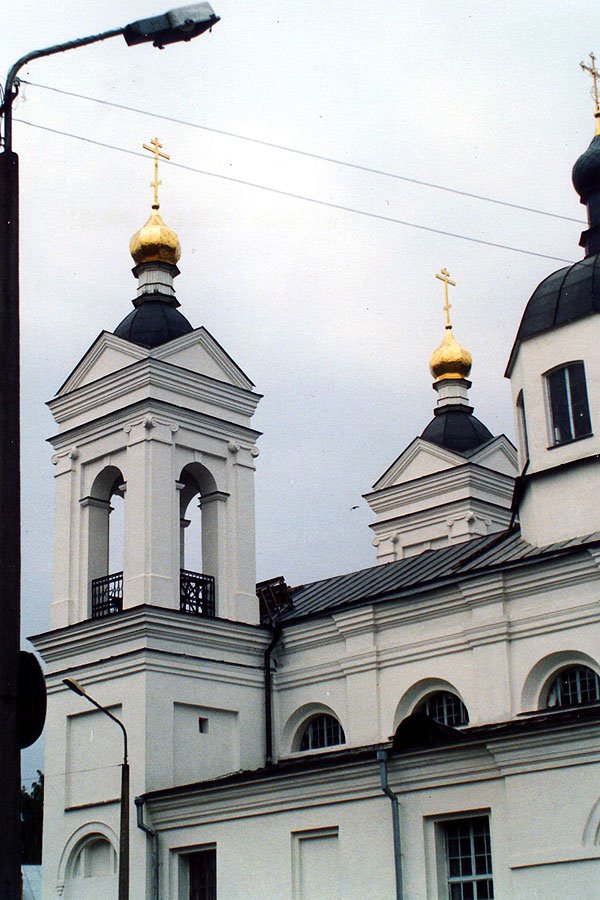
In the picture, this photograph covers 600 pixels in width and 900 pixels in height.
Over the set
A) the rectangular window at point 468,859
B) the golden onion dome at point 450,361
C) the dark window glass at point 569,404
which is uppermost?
the golden onion dome at point 450,361

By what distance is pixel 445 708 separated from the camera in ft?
70.8

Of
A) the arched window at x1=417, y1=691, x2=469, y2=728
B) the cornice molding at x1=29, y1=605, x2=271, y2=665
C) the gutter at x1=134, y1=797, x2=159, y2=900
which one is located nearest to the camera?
the gutter at x1=134, y1=797, x2=159, y2=900

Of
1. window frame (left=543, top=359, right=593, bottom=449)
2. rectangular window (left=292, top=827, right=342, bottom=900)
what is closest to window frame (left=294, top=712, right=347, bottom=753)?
rectangular window (left=292, top=827, right=342, bottom=900)

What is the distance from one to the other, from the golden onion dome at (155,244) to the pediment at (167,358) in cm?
187

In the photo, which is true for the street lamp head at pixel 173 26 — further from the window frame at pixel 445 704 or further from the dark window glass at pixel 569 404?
the window frame at pixel 445 704

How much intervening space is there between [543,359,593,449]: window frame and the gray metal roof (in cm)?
170

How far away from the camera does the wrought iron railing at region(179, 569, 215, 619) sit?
939 inches

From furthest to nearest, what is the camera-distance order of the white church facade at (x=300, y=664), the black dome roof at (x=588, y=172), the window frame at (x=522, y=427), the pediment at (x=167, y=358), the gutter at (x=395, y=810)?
the pediment at (x=167, y=358), the black dome roof at (x=588, y=172), the window frame at (x=522, y=427), the gutter at (x=395, y=810), the white church facade at (x=300, y=664)

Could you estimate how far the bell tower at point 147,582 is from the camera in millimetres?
22453

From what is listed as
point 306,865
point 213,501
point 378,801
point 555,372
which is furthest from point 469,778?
point 213,501

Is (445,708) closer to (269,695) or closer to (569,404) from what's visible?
(269,695)

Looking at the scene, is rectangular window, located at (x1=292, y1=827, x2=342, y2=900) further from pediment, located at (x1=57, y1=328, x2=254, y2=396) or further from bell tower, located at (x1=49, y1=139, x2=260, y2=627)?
pediment, located at (x1=57, y1=328, x2=254, y2=396)

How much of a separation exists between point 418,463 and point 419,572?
10.7 m

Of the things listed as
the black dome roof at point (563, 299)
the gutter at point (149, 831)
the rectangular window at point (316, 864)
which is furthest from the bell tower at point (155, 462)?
the black dome roof at point (563, 299)
